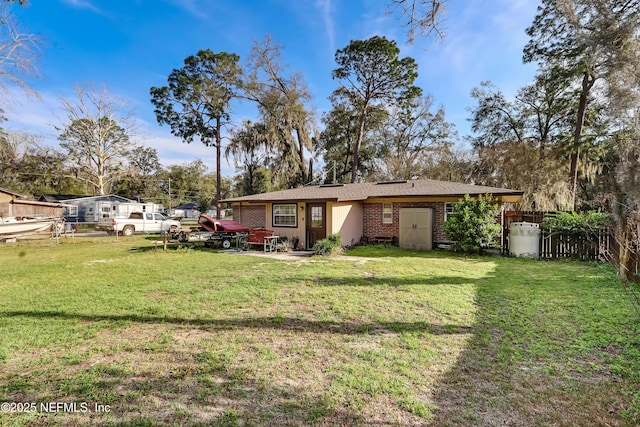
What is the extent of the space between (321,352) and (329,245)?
738cm

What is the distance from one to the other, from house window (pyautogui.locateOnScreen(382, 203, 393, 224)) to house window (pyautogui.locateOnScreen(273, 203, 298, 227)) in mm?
3976

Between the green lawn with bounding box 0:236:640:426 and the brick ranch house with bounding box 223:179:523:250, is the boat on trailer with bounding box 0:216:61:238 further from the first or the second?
the brick ranch house with bounding box 223:179:523:250

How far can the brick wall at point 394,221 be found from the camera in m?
12.5

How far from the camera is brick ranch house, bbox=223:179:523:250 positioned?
12.1 m

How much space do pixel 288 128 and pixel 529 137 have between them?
18.2 meters

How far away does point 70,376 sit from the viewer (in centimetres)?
296

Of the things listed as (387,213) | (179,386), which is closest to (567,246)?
(387,213)

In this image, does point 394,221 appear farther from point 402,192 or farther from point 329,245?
point 329,245

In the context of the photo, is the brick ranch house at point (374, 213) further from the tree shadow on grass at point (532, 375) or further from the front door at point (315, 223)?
the tree shadow on grass at point (532, 375)

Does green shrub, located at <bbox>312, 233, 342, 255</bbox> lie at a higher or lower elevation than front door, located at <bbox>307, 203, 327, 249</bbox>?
lower

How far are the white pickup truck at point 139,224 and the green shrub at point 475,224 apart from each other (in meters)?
16.2

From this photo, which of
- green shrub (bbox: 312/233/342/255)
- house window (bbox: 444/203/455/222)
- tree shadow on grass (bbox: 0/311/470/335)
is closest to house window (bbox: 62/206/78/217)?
green shrub (bbox: 312/233/342/255)

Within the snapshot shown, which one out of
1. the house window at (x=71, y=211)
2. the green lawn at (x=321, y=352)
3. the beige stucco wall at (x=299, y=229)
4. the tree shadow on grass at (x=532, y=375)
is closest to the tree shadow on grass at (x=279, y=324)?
the green lawn at (x=321, y=352)

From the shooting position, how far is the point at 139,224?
19766mm
